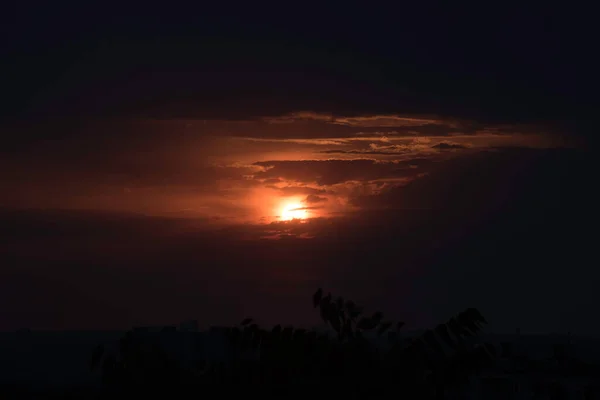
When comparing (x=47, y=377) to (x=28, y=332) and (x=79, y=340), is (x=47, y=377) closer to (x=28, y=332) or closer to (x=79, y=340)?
(x=79, y=340)

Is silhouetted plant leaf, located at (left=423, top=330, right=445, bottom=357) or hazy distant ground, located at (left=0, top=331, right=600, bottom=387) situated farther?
hazy distant ground, located at (left=0, top=331, right=600, bottom=387)

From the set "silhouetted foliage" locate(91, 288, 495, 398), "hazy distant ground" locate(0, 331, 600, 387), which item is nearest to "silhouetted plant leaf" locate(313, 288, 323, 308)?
→ "silhouetted foliage" locate(91, 288, 495, 398)

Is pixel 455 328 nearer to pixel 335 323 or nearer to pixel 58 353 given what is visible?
pixel 335 323

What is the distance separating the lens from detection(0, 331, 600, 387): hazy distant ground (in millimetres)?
51094

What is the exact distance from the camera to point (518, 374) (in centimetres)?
3709

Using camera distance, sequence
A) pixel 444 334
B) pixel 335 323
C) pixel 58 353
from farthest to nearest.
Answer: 1. pixel 58 353
2. pixel 335 323
3. pixel 444 334

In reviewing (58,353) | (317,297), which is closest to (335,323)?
(317,297)

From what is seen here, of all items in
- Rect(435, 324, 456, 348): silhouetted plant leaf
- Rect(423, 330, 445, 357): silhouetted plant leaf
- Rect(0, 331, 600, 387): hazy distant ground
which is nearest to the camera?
Rect(435, 324, 456, 348): silhouetted plant leaf

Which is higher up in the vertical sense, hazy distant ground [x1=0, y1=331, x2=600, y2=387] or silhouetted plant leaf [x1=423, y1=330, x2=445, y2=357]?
Answer: hazy distant ground [x1=0, y1=331, x2=600, y2=387]

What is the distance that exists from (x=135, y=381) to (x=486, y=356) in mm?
7513

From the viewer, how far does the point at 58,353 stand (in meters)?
66.4

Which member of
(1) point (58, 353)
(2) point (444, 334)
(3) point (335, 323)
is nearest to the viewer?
(2) point (444, 334)

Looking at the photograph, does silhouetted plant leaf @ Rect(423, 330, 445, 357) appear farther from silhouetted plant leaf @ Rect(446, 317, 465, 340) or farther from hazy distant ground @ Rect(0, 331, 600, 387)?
hazy distant ground @ Rect(0, 331, 600, 387)

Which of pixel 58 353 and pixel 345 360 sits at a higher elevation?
pixel 58 353
